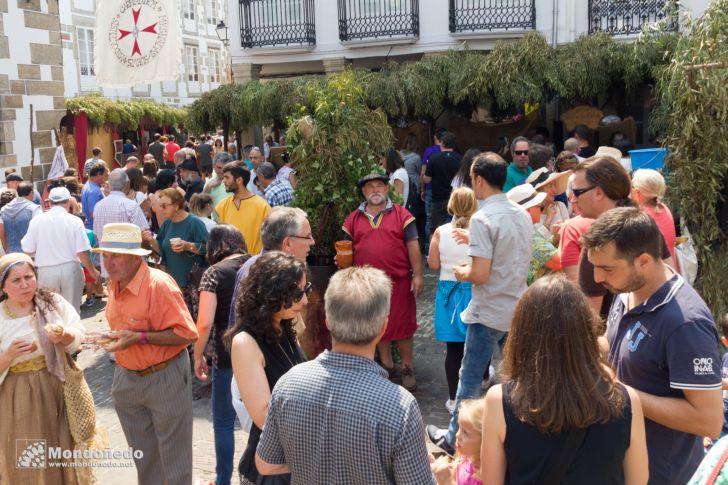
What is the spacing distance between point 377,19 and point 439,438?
14.7 m

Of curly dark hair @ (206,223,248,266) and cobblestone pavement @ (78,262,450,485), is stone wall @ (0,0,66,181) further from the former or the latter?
curly dark hair @ (206,223,248,266)

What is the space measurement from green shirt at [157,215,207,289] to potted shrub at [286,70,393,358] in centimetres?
93

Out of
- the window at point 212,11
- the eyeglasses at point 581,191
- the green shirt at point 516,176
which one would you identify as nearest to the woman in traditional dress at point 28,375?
the eyeglasses at point 581,191

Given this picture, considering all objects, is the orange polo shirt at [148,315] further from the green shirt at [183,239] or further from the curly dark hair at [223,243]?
the green shirt at [183,239]

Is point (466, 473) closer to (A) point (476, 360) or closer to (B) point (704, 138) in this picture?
(A) point (476, 360)

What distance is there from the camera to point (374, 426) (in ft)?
7.72

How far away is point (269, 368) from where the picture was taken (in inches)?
123

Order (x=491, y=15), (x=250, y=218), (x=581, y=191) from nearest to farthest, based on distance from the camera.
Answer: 1. (x=581, y=191)
2. (x=250, y=218)
3. (x=491, y=15)

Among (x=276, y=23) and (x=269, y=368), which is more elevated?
(x=276, y=23)

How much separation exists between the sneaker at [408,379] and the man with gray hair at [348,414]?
12.2 feet

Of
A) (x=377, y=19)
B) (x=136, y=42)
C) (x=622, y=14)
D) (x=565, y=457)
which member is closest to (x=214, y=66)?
(x=377, y=19)

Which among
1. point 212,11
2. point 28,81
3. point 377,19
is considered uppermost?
point 212,11

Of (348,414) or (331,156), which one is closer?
(348,414)

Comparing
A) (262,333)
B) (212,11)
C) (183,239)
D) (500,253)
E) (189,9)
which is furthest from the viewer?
(212,11)
